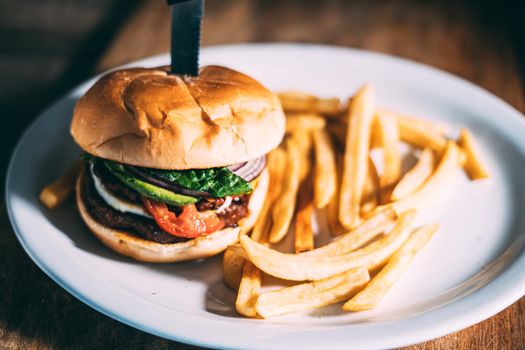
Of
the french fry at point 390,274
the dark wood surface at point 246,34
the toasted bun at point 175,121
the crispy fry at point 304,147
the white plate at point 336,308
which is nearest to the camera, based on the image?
the white plate at point 336,308

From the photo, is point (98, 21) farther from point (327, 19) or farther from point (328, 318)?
A: point (328, 318)

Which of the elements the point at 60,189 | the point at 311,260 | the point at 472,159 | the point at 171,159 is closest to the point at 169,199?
the point at 171,159

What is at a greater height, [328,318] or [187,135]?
[187,135]

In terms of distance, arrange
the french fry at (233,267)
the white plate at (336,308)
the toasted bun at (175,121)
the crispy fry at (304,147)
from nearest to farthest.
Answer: the white plate at (336,308), the toasted bun at (175,121), the french fry at (233,267), the crispy fry at (304,147)

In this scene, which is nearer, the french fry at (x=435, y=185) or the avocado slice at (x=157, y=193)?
the avocado slice at (x=157, y=193)

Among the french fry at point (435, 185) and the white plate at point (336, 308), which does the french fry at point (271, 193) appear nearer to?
the white plate at point (336, 308)

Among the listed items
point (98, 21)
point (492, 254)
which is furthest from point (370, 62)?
point (98, 21)

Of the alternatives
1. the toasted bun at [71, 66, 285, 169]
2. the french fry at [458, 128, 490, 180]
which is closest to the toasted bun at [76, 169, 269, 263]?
the toasted bun at [71, 66, 285, 169]

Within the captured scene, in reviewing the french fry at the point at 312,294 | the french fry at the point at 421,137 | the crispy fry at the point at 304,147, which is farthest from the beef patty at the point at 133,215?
the french fry at the point at 421,137
